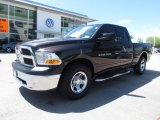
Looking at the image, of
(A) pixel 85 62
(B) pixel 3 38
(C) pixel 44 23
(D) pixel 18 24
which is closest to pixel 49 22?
(C) pixel 44 23

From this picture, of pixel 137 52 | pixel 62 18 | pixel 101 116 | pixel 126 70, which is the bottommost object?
pixel 101 116

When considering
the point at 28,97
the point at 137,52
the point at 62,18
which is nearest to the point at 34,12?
the point at 62,18

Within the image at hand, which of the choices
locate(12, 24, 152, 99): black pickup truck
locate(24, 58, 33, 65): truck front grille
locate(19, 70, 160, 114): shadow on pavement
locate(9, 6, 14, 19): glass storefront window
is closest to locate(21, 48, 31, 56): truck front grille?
locate(12, 24, 152, 99): black pickup truck

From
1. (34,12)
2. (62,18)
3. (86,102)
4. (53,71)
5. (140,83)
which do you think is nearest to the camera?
(53,71)

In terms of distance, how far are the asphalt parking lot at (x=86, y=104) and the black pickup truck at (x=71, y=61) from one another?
391mm

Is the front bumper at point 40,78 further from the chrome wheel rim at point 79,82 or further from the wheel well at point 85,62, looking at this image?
the chrome wheel rim at point 79,82

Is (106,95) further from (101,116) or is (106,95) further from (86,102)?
(101,116)

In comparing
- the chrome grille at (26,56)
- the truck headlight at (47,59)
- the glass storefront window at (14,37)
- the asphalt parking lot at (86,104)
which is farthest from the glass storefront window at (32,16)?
the truck headlight at (47,59)

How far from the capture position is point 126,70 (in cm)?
629

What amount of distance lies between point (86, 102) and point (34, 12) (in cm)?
2560

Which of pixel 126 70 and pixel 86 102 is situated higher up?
pixel 126 70

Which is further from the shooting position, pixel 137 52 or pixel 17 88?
pixel 137 52

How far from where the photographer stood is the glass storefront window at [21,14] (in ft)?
83.9

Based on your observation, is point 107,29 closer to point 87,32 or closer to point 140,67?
point 87,32
